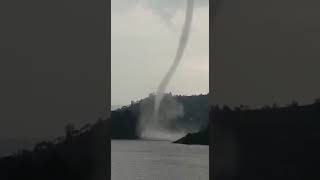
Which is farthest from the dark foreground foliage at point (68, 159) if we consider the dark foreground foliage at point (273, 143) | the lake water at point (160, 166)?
the lake water at point (160, 166)

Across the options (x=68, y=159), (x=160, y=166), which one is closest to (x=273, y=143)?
(x=68, y=159)

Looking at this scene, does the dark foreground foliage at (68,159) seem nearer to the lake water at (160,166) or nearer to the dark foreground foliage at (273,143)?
the dark foreground foliage at (273,143)

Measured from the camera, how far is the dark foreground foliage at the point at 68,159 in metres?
5.01

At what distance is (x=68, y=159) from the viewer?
522 cm

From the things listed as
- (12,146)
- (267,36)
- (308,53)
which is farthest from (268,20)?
(12,146)

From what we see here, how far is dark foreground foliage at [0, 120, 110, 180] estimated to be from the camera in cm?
501

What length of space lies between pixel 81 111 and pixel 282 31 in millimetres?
2193

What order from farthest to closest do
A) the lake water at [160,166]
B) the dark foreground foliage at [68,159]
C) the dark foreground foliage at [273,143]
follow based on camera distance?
the lake water at [160,166]
the dark foreground foliage at [273,143]
the dark foreground foliage at [68,159]

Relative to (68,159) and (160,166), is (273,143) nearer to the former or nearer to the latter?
(68,159)

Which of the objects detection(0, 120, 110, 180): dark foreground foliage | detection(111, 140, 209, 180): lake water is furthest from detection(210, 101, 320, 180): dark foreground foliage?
detection(111, 140, 209, 180): lake water

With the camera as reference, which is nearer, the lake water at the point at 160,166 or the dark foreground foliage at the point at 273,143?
the dark foreground foliage at the point at 273,143

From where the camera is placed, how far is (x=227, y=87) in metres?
5.34

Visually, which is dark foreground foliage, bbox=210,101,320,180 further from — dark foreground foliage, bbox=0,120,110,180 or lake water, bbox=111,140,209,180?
lake water, bbox=111,140,209,180

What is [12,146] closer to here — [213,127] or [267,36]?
[213,127]
